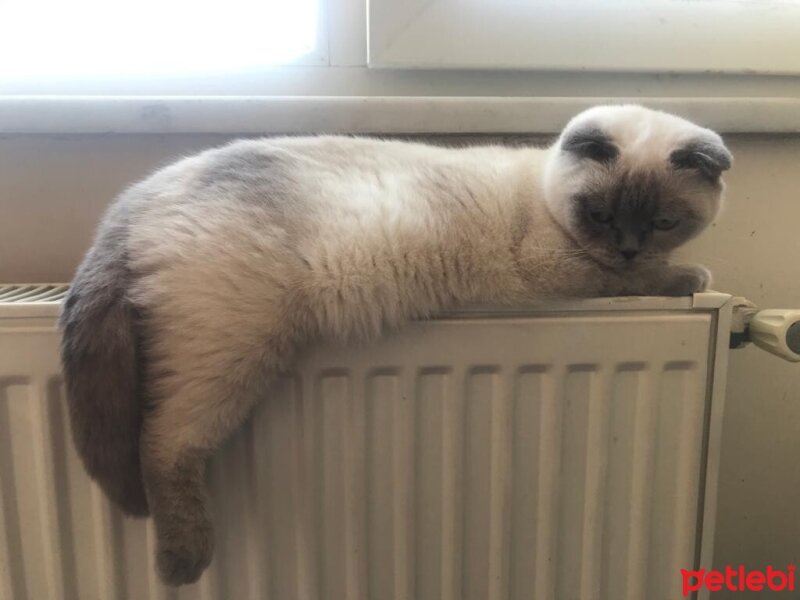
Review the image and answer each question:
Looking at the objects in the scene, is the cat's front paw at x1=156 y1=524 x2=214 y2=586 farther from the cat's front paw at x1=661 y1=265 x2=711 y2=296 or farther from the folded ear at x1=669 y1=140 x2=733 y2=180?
the folded ear at x1=669 y1=140 x2=733 y2=180

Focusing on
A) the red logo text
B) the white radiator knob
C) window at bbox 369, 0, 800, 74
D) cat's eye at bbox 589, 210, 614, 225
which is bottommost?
the red logo text

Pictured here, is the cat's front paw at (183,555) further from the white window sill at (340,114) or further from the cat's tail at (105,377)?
the white window sill at (340,114)

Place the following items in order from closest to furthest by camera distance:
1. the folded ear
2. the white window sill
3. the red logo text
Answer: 1. the folded ear
2. the white window sill
3. the red logo text

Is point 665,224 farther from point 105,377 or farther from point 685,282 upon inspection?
point 105,377

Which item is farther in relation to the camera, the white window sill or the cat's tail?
the white window sill

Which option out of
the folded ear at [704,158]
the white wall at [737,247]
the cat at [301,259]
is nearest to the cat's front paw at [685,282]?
the cat at [301,259]

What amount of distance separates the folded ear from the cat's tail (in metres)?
0.66

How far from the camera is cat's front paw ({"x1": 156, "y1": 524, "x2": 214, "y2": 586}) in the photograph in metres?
0.69

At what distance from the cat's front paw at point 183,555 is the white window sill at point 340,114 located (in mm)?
546

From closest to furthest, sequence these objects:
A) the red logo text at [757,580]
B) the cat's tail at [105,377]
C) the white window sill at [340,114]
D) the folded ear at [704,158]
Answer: the cat's tail at [105,377] → the folded ear at [704,158] → the white window sill at [340,114] → the red logo text at [757,580]

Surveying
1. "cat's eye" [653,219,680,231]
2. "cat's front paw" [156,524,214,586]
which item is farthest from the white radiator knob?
"cat's front paw" [156,524,214,586]

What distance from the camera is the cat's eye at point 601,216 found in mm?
815

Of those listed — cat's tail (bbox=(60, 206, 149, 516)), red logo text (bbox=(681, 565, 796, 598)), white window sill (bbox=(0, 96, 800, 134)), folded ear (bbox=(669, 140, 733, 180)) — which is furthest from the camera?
red logo text (bbox=(681, 565, 796, 598))

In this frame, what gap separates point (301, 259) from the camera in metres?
0.72
